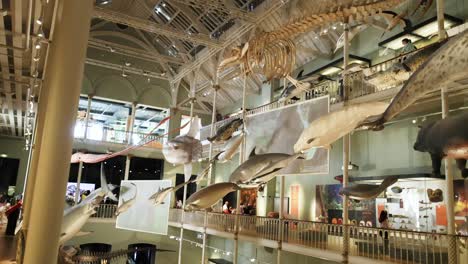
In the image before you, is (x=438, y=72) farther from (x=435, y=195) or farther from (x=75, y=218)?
(x=435, y=195)

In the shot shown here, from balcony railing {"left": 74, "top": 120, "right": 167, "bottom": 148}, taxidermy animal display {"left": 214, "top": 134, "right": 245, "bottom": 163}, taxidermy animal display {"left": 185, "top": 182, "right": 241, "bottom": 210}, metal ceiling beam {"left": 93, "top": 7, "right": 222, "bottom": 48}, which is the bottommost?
taxidermy animal display {"left": 185, "top": 182, "right": 241, "bottom": 210}

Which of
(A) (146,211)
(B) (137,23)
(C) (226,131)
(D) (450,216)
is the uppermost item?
(B) (137,23)

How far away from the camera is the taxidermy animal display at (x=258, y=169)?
15.8 ft

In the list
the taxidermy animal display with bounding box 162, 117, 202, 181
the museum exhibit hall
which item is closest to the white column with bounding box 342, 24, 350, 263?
the museum exhibit hall

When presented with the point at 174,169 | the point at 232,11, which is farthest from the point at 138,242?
the point at 232,11

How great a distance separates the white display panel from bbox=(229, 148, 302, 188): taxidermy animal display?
31.4 feet

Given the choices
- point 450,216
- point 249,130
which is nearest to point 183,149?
point 249,130

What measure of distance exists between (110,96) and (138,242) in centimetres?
765

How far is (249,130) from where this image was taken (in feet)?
38.4

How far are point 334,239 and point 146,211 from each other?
8.01m

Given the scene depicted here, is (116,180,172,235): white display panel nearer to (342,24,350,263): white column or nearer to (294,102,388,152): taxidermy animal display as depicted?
(342,24,350,263): white column

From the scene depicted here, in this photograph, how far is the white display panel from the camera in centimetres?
1461

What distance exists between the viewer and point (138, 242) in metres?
19.4

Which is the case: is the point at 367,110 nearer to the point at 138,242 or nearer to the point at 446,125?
the point at 446,125
